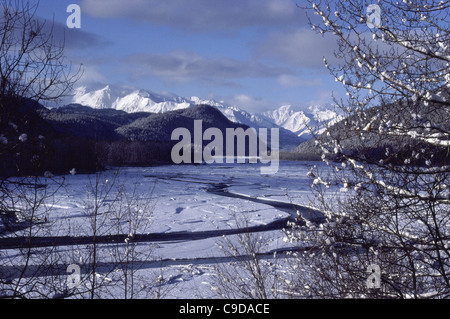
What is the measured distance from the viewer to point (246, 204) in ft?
64.5

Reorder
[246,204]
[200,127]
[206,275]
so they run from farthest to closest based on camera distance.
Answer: [200,127], [246,204], [206,275]

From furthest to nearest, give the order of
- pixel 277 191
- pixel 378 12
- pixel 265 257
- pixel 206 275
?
pixel 277 191 < pixel 265 257 < pixel 206 275 < pixel 378 12

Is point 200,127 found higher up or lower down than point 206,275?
higher up

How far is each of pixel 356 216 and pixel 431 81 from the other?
1.64 meters

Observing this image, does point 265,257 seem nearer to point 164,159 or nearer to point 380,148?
point 380,148

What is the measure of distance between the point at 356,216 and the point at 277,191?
21.9 metres

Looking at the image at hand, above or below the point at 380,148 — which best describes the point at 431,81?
above

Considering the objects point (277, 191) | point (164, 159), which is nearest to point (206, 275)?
point (277, 191)

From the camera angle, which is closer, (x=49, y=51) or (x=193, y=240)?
(x=49, y=51)
